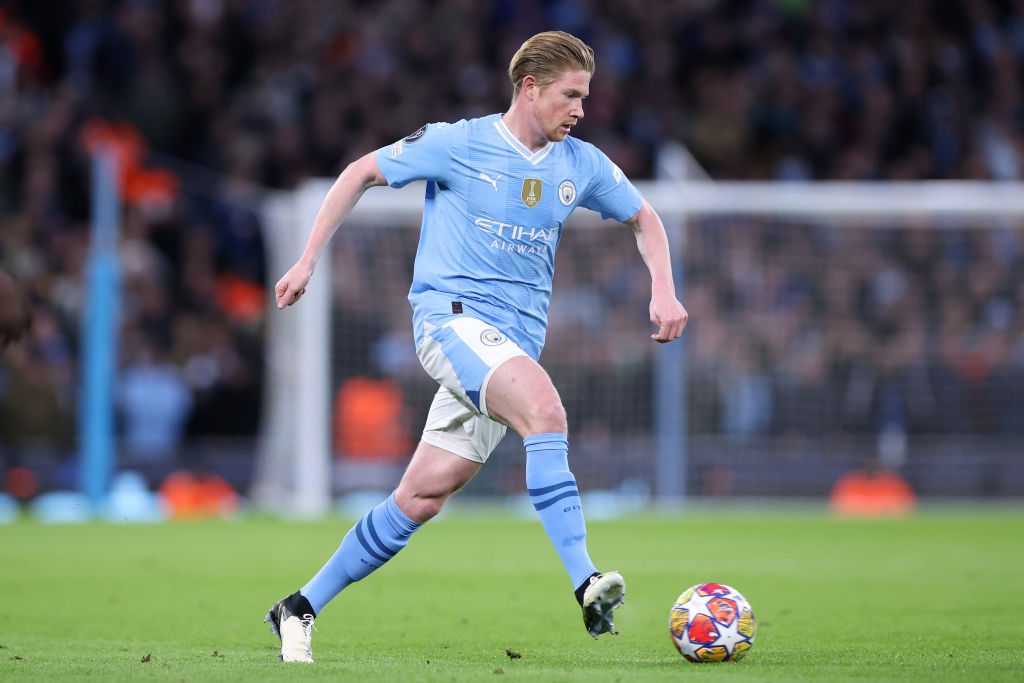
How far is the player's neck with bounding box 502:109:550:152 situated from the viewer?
6.30m

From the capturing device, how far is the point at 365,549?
629cm

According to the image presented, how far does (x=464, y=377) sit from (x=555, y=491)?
1.79ft

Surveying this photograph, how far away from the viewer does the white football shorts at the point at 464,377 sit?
595cm

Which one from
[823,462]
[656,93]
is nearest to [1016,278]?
[823,462]

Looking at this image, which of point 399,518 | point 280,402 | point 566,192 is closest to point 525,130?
point 566,192

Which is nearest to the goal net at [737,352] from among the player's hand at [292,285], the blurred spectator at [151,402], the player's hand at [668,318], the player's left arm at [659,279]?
the blurred spectator at [151,402]

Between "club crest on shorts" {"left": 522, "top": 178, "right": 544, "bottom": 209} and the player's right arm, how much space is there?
1.80ft

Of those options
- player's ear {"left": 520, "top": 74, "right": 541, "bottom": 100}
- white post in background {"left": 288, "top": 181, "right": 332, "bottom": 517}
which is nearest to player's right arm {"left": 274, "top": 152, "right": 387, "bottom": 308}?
player's ear {"left": 520, "top": 74, "right": 541, "bottom": 100}

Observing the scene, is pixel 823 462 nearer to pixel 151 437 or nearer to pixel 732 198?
pixel 732 198

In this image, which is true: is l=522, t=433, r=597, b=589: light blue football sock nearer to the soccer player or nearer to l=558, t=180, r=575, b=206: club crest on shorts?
the soccer player

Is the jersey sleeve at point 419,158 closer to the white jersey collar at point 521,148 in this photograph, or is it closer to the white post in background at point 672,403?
the white jersey collar at point 521,148

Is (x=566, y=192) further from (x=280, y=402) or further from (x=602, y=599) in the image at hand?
(x=280, y=402)

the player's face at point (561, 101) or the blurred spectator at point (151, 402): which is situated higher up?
the player's face at point (561, 101)

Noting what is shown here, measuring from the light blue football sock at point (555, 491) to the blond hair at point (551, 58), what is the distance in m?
1.41
